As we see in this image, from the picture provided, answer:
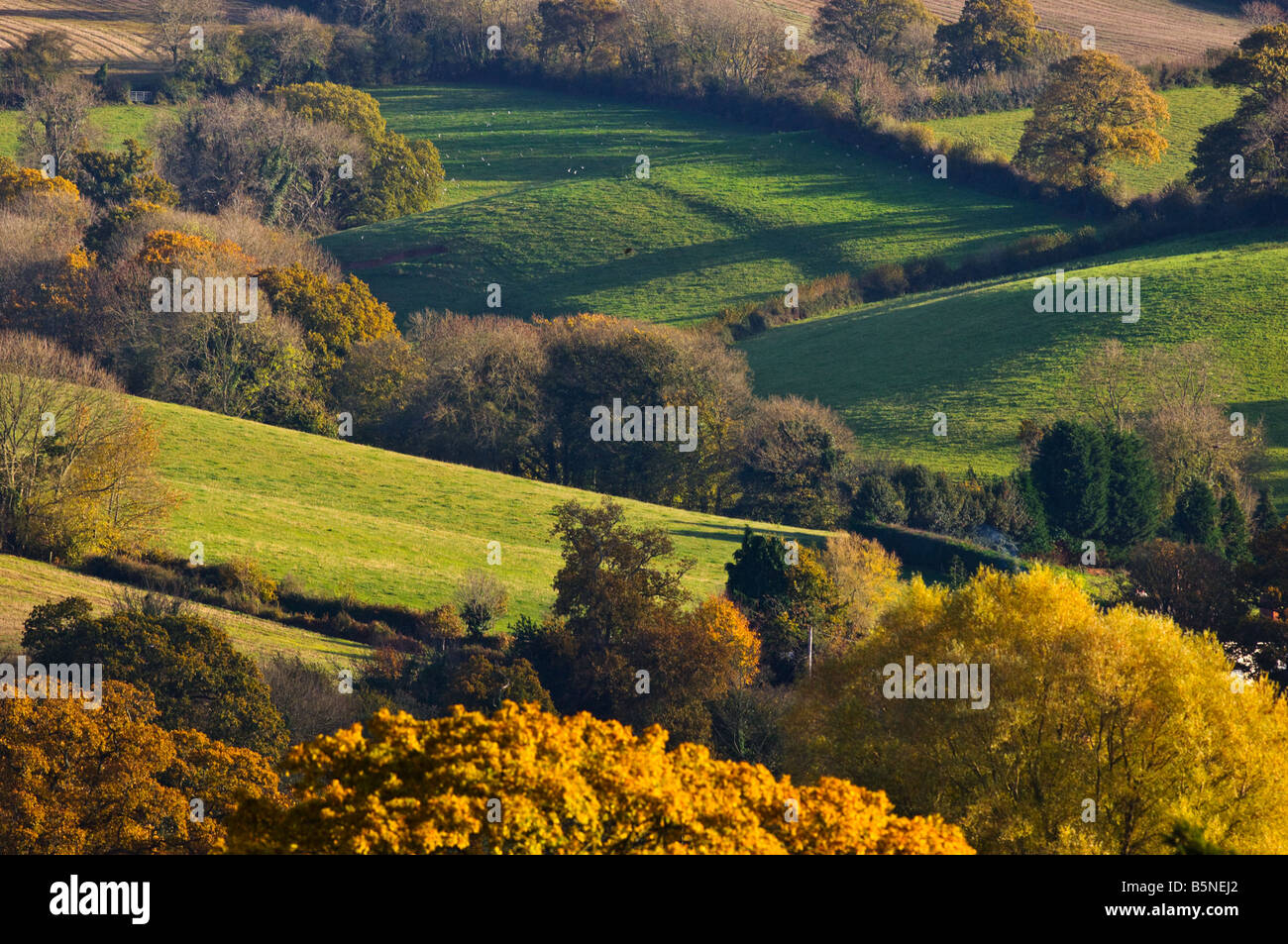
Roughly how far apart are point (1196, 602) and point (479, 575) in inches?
1064

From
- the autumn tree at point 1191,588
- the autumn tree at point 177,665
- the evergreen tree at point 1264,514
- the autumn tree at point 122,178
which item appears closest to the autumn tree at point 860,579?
the autumn tree at point 1191,588

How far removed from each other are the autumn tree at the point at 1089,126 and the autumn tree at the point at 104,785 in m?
99.4

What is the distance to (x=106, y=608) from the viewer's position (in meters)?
50.2

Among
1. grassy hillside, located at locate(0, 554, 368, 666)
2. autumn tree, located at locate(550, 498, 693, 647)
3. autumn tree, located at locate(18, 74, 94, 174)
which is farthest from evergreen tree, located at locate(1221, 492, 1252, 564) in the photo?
autumn tree, located at locate(18, 74, 94, 174)

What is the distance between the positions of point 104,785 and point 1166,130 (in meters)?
116

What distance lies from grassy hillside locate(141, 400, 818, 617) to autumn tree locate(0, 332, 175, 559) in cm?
220

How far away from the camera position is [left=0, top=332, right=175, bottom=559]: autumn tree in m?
57.9

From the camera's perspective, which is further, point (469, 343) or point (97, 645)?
point (469, 343)

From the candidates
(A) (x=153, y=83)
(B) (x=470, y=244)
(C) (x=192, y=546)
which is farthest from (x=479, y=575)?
(A) (x=153, y=83)

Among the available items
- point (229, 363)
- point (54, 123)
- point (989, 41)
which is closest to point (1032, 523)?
point (229, 363)

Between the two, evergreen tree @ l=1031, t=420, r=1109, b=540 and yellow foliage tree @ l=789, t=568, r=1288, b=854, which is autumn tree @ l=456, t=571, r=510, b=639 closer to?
yellow foliage tree @ l=789, t=568, r=1288, b=854

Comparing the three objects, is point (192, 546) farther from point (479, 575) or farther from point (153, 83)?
point (153, 83)

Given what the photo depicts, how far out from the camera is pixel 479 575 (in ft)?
192
